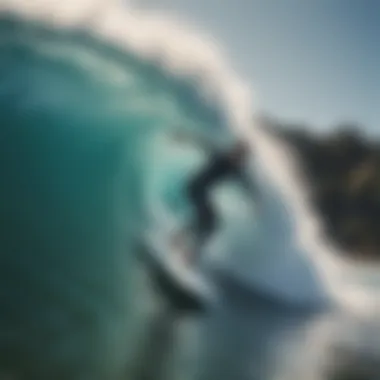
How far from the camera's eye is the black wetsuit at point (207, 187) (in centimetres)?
98

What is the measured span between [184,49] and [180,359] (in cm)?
42

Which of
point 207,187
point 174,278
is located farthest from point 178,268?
point 207,187

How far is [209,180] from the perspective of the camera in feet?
3.26

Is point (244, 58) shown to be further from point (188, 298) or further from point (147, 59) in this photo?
point (188, 298)

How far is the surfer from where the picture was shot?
98 cm

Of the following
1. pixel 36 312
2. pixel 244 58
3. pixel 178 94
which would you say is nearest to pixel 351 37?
pixel 244 58

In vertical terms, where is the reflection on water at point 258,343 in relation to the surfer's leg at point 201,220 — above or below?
below

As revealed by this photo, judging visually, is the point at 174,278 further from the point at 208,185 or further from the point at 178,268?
the point at 208,185

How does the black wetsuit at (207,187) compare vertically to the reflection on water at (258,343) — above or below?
above

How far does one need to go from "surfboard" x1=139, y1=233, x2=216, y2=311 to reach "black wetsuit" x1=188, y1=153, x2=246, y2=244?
0.04 meters

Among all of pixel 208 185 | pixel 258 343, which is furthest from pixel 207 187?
pixel 258 343

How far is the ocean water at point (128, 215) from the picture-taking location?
931mm

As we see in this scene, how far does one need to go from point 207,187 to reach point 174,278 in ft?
0.43

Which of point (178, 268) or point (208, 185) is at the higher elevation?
point (208, 185)
